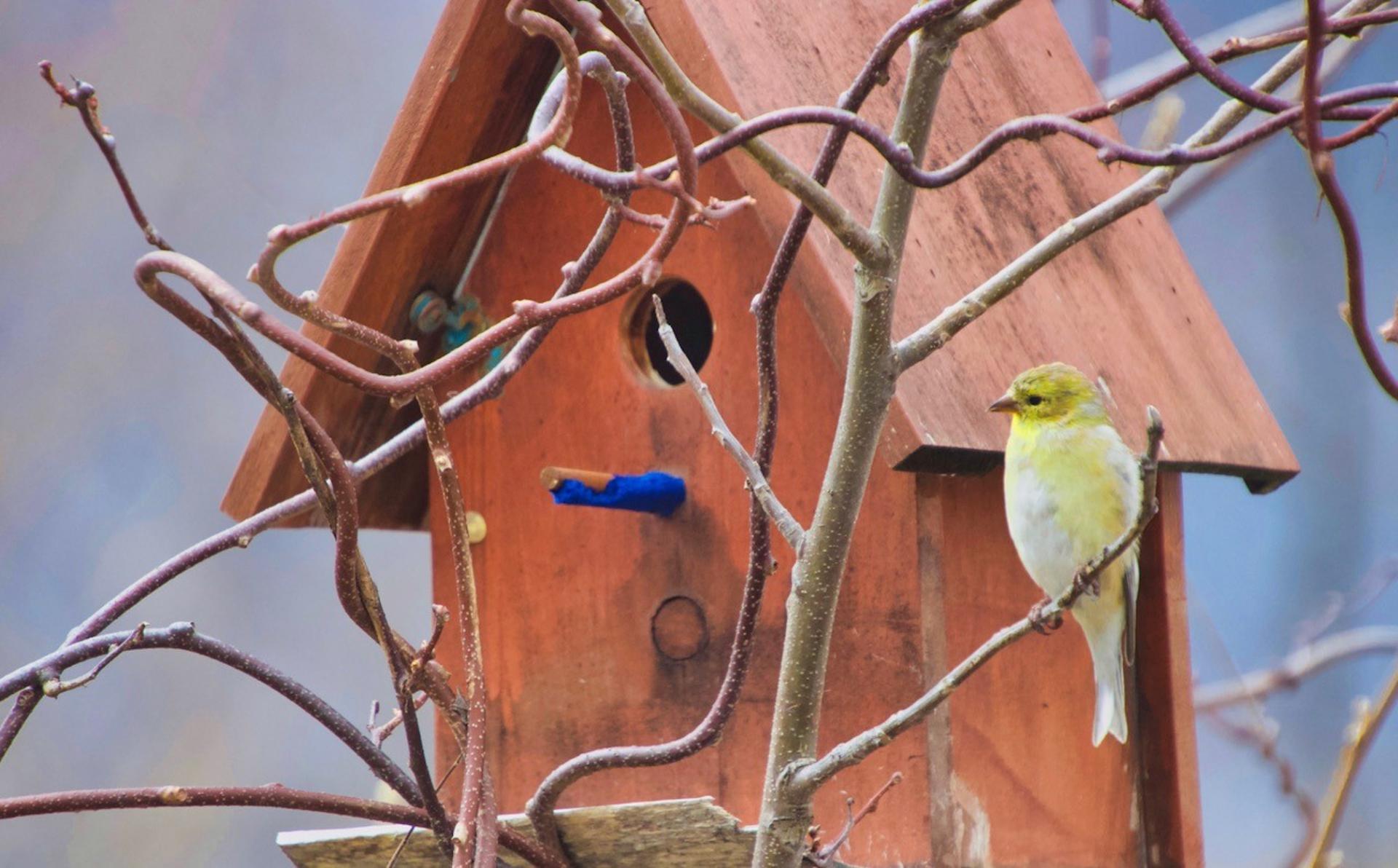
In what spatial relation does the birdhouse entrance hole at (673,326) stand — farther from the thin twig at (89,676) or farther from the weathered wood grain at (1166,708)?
→ the thin twig at (89,676)

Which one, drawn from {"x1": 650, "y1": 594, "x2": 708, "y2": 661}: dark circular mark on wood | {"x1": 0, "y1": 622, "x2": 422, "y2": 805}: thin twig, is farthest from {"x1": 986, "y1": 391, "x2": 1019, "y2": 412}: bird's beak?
{"x1": 0, "y1": 622, "x2": 422, "y2": 805}: thin twig

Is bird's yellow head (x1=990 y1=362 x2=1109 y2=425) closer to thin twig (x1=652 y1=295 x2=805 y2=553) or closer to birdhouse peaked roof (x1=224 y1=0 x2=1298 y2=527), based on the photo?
birdhouse peaked roof (x1=224 y1=0 x2=1298 y2=527)

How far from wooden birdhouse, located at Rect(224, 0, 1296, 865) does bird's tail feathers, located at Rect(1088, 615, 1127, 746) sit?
0.12 m

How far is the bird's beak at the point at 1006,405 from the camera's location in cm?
291

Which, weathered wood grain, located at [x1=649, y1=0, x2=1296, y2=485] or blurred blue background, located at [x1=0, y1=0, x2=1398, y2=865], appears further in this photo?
blurred blue background, located at [x1=0, y1=0, x2=1398, y2=865]

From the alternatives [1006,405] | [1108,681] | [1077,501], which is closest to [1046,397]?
[1006,405]

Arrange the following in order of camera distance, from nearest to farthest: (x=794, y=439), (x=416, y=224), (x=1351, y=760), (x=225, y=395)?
(x=1351, y=760) → (x=794, y=439) → (x=416, y=224) → (x=225, y=395)

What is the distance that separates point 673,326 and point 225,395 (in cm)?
407

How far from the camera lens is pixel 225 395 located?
7.21m

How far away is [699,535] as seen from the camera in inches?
122

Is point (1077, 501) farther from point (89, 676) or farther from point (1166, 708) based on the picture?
point (89, 676)

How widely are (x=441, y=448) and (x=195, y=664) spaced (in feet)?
19.1

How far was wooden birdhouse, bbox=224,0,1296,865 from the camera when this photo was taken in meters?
2.87

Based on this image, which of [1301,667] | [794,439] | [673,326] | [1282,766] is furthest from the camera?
[673,326]
